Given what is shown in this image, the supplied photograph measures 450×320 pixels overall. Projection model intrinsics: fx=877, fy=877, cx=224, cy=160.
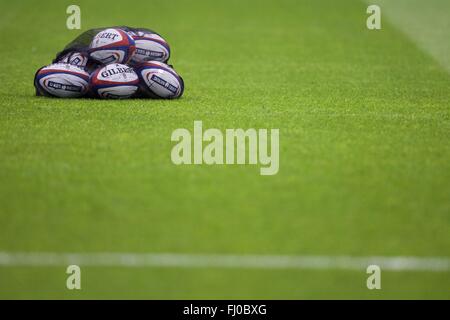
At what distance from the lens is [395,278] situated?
4949 mm

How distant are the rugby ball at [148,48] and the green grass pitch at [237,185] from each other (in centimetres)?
67

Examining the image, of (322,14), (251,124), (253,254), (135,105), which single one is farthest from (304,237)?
(322,14)

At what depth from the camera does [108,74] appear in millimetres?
9898

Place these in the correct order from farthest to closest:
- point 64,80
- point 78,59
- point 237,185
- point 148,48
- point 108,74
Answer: point 148,48 < point 78,59 < point 64,80 < point 108,74 < point 237,185

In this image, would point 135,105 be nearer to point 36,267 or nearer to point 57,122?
point 57,122

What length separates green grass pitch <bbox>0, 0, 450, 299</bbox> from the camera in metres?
4.93

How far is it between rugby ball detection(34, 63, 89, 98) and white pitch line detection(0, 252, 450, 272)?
5.03 metres

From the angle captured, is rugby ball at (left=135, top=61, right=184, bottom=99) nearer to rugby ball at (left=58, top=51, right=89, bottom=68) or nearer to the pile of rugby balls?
the pile of rugby balls

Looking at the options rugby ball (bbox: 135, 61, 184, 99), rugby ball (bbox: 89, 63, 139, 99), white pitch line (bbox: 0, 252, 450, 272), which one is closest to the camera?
A: white pitch line (bbox: 0, 252, 450, 272)

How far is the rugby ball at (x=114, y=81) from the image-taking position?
992 centimetres

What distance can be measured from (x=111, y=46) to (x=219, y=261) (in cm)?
538

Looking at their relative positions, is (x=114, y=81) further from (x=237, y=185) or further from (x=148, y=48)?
(x=237, y=185)

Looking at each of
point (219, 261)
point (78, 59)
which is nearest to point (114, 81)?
point (78, 59)

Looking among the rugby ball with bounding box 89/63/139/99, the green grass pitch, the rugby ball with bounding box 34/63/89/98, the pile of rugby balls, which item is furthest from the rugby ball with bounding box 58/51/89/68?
the green grass pitch
